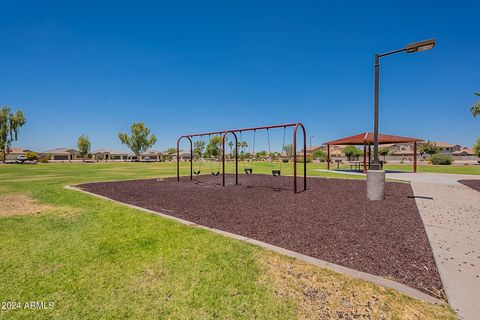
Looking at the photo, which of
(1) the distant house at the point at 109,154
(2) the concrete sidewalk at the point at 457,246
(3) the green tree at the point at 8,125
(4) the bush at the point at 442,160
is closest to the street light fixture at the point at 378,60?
(2) the concrete sidewalk at the point at 457,246

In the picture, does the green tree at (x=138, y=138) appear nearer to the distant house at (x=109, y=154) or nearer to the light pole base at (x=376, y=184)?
the distant house at (x=109, y=154)

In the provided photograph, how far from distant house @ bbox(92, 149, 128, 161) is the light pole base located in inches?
4402

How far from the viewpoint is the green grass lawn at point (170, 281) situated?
95.7 inches

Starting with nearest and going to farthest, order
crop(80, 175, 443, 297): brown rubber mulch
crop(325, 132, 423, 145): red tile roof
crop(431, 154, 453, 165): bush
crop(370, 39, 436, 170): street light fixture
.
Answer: crop(80, 175, 443, 297): brown rubber mulch, crop(370, 39, 436, 170): street light fixture, crop(325, 132, 423, 145): red tile roof, crop(431, 154, 453, 165): bush

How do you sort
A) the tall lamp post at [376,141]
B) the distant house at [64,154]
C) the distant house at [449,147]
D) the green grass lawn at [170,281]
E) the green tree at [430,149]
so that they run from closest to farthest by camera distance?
the green grass lawn at [170,281] < the tall lamp post at [376,141] < the green tree at [430,149] < the distant house at [64,154] < the distant house at [449,147]

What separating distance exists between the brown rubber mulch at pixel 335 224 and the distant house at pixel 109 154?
109444 mm

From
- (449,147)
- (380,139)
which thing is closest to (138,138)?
(380,139)

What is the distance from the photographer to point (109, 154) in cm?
10981

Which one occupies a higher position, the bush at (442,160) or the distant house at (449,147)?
the distant house at (449,147)

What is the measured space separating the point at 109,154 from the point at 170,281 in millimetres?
122847

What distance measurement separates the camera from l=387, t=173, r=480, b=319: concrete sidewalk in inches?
101

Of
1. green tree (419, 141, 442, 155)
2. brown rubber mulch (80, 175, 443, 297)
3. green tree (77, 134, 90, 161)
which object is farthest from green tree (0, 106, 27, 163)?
green tree (419, 141, 442, 155)

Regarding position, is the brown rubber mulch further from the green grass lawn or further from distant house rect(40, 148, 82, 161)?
distant house rect(40, 148, 82, 161)

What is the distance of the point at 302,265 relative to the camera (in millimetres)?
3330
